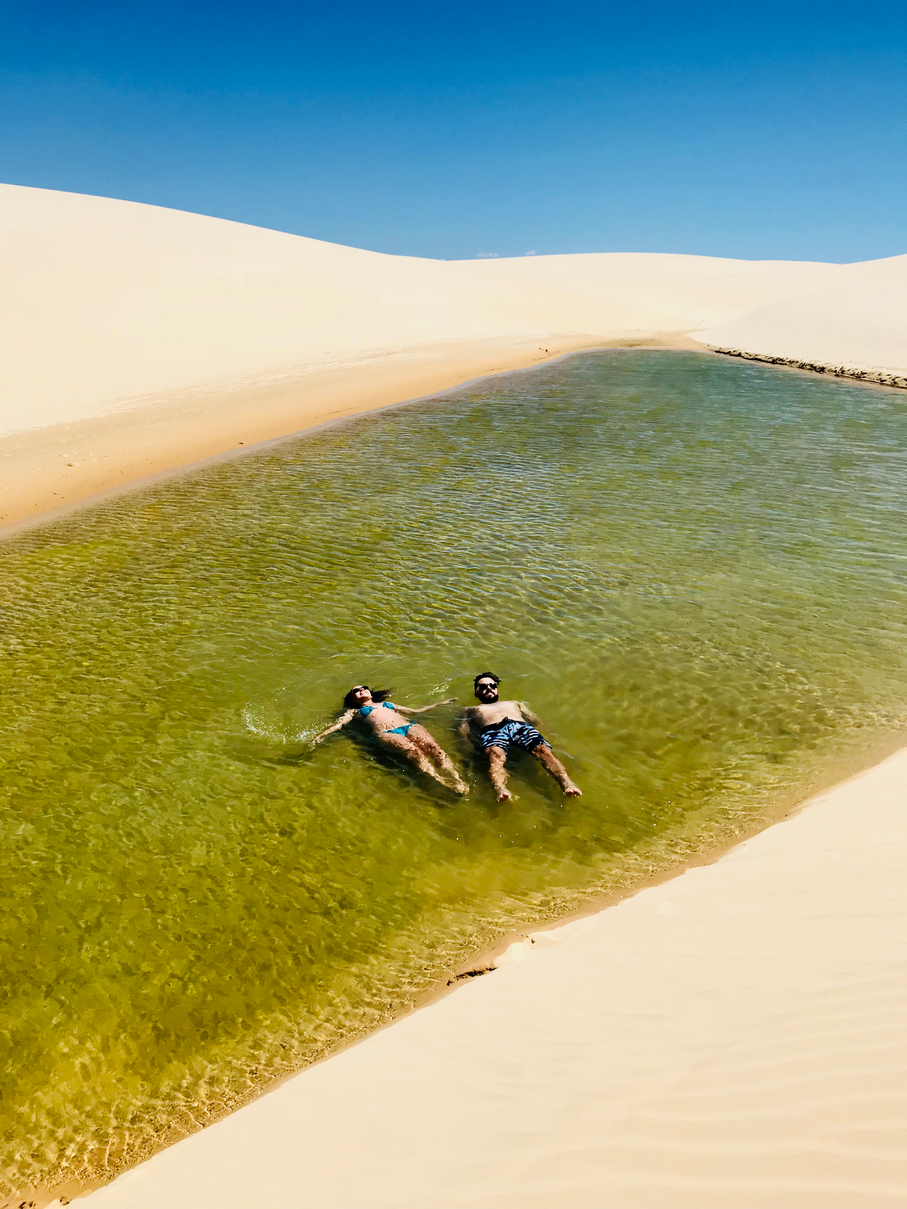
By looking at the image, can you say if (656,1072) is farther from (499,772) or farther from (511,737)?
(511,737)

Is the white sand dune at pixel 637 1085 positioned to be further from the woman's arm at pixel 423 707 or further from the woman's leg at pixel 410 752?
the woman's arm at pixel 423 707

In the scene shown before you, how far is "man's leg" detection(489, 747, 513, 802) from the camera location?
6.59m

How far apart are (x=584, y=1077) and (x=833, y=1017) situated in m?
1.15

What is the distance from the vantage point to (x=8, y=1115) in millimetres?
4273

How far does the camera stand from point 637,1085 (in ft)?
11.1

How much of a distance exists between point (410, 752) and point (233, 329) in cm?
3382

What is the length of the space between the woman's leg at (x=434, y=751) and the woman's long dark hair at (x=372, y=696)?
21.8 inches

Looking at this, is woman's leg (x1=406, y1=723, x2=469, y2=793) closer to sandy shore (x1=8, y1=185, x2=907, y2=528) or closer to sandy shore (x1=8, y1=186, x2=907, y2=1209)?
sandy shore (x1=8, y1=186, x2=907, y2=1209)

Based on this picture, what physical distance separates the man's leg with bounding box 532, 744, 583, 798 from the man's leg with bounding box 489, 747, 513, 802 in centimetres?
30

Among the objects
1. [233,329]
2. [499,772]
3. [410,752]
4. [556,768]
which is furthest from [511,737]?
[233,329]

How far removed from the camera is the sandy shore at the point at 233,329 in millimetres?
21375

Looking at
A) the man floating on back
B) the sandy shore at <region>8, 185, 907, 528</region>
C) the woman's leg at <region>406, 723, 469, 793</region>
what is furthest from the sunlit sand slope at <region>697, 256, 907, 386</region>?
the woman's leg at <region>406, 723, 469, 793</region>

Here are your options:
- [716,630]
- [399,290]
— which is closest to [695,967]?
[716,630]

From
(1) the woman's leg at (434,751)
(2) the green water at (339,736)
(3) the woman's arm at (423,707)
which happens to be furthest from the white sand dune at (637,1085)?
(3) the woman's arm at (423,707)
